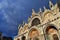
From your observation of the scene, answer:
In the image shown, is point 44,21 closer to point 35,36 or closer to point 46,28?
point 46,28

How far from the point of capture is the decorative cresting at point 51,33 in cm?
→ 3022

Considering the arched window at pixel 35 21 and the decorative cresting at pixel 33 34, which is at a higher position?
the arched window at pixel 35 21

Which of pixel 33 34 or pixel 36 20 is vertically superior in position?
pixel 36 20

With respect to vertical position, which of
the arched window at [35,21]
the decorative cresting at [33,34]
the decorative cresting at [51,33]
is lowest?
the decorative cresting at [51,33]

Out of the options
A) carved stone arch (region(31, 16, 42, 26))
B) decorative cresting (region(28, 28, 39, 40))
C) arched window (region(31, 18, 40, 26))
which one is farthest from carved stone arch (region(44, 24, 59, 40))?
arched window (region(31, 18, 40, 26))

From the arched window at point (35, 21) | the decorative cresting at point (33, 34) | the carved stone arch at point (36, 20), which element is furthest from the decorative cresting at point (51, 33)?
the arched window at point (35, 21)

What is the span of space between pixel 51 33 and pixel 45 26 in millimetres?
1987

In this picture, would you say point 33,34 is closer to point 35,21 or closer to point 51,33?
point 35,21

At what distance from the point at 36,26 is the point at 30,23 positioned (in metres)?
3.34

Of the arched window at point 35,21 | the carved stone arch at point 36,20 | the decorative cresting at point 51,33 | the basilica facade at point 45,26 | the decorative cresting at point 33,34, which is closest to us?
the basilica facade at point 45,26

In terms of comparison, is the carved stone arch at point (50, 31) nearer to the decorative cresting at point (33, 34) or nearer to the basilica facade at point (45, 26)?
the basilica facade at point (45, 26)

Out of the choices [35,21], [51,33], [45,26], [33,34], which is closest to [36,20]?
[35,21]

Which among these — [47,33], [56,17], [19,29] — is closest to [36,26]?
[47,33]

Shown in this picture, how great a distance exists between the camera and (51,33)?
30938mm
